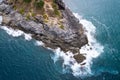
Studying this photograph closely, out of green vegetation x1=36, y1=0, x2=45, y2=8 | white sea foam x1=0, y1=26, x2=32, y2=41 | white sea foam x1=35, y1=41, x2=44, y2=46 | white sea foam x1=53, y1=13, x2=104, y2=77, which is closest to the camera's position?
white sea foam x1=53, y1=13, x2=104, y2=77

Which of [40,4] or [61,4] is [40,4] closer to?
[40,4]

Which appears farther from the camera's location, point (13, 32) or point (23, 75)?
point (13, 32)

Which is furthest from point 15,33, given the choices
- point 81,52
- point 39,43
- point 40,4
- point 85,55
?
point 85,55

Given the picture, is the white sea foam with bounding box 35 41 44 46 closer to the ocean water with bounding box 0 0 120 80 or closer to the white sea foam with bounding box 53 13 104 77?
the ocean water with bounding box 0 0 120 80

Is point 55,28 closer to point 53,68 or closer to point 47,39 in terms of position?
point 47,39

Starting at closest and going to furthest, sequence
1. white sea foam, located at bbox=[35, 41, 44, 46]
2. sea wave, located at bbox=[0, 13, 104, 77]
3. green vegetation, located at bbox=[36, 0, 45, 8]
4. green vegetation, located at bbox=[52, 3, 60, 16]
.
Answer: sea wave, located at bbox=[0, 13, 104, 77] → white sea foam, located at bbox=[35, 41, 44, 46] → green vegetation, located at bbox=[52, 3, 60, 16] → green vegetation, located at bbox=[36, 0, 45, 8]

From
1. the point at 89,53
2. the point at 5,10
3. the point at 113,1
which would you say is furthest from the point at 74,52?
the point at 113,1

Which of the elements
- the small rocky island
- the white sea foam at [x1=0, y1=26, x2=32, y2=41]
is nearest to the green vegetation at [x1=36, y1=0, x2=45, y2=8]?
the small rocky island
